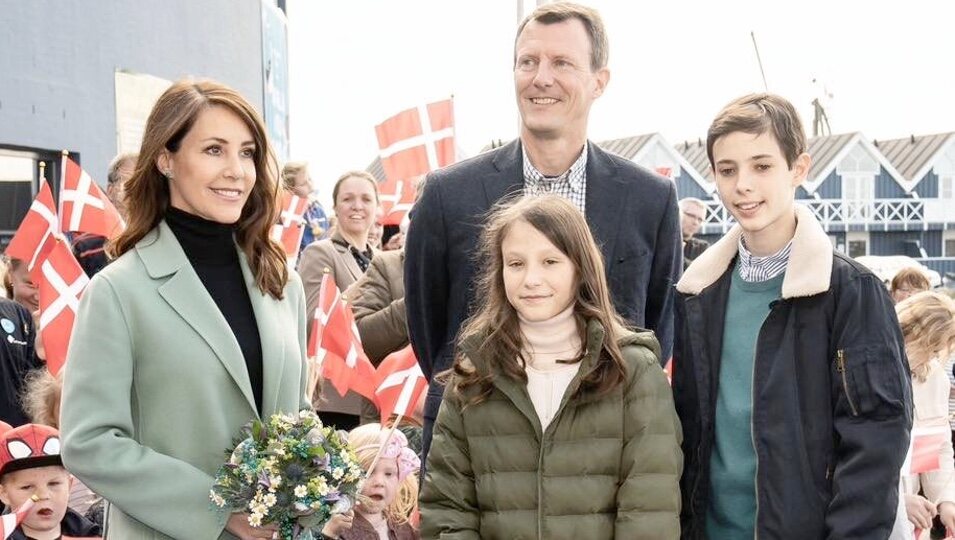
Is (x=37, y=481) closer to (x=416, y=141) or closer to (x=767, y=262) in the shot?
(x=767, y=262)

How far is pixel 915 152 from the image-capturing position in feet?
161

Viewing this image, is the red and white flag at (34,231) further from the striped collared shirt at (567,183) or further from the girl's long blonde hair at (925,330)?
the girl's long blonde hair at (925,330)

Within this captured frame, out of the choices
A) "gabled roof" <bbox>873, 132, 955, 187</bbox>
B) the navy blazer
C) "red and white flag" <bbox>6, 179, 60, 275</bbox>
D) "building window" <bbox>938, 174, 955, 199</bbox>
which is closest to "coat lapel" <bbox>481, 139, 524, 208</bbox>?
the navy blazer

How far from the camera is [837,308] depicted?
3.42 m

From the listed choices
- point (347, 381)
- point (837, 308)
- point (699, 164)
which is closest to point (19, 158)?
point (347, 381)

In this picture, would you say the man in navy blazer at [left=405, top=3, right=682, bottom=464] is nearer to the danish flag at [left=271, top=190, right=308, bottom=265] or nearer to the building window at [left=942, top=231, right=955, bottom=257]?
the danish flag at [left=271, top=190, right=308, bottom=265]

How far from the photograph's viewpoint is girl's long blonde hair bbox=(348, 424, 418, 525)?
5207mm

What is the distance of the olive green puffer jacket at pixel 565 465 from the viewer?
11.0 ft

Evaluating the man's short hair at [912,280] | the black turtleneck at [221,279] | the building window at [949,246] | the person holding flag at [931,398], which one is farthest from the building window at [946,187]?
the black turtleneck at [221,279]

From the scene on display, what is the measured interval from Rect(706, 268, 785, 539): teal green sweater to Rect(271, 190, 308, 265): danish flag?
537 centimetres

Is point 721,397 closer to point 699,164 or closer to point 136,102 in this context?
point 136,102

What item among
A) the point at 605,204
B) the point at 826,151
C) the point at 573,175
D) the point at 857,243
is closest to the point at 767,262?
A: the point at 605,204

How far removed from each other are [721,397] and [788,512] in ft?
1.35

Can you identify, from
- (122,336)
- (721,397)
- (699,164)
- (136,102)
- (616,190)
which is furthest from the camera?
(699,164)
